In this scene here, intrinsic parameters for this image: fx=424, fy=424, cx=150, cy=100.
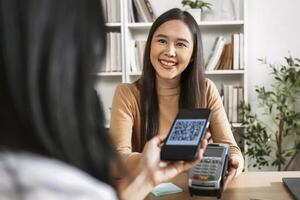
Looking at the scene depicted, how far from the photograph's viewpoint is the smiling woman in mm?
1765

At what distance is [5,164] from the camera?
1.14 feet

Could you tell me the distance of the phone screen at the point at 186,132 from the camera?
3.62ft

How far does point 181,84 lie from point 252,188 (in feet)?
2.34

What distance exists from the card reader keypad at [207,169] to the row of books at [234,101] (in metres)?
1.53

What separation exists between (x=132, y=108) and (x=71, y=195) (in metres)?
1.42

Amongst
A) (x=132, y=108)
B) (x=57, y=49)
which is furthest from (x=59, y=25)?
(x=132, y=108)

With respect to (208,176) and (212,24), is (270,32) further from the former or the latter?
(208,176)

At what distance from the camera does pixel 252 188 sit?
4.19ft

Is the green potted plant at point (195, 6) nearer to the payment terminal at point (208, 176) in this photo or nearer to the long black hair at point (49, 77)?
the payment terminal at point (208, 176)

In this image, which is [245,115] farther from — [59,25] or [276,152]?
[59,25]

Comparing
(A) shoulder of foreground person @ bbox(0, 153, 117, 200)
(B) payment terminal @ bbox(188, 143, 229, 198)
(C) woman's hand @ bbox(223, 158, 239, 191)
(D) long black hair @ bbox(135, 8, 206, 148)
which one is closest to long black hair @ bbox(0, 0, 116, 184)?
(A) shoulder of foreground person @ bbox(0, 153, 117, 200)

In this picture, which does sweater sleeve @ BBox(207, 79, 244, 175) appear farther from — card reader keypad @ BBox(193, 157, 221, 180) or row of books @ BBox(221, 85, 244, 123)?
row of books @ BBox(221, 85, 244, 123)

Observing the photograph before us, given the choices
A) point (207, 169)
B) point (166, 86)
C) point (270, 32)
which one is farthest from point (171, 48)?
point (270, 32)

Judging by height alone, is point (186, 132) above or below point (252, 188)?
above
